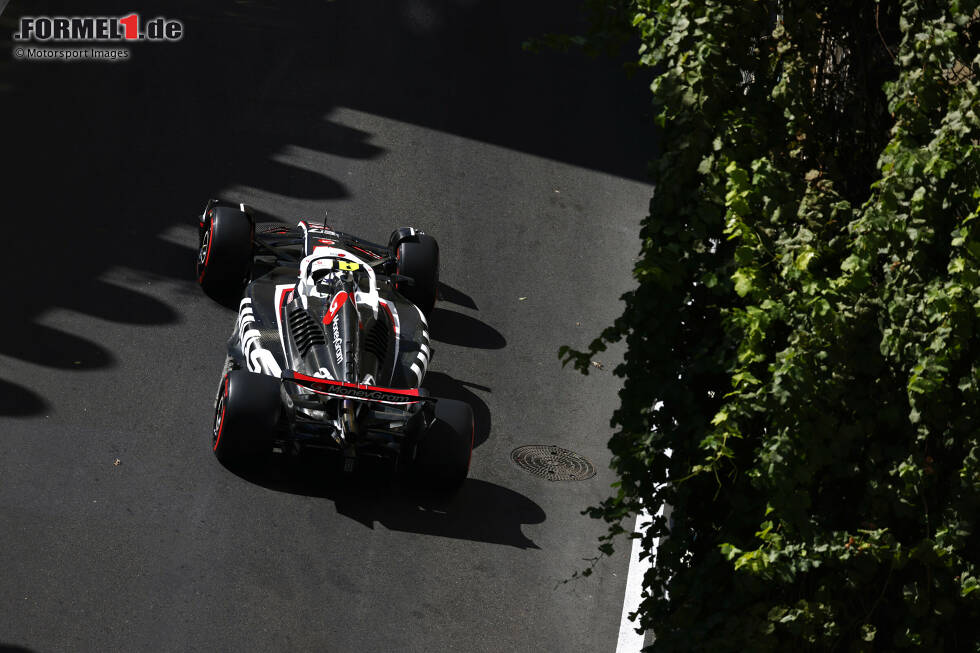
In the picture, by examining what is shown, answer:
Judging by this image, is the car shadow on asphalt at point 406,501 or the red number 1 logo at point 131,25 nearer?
the car shadow on asphalt at point 406,501

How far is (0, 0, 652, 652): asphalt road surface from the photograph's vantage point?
30.5 feet

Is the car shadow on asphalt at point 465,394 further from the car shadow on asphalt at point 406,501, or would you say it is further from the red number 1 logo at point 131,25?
the red number 1 logo at point 131,25

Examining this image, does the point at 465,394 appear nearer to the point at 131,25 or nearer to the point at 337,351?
the point at 337,351

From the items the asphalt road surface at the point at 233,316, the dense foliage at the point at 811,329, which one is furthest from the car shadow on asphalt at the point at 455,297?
the dense foliage at the point at 811,329

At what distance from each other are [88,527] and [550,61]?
12.0 meters

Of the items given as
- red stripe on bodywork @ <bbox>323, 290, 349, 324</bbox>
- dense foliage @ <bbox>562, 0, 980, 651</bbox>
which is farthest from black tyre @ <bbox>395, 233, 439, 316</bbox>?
dense foliage @ <bbox>562, 0, 980, 651</bbox>

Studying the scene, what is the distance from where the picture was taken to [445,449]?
10.3 meters

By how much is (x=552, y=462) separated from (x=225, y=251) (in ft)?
12.3

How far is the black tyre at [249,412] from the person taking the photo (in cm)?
991

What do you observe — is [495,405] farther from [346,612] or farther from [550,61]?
[550,61]

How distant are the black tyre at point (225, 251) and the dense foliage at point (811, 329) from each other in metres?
6.56

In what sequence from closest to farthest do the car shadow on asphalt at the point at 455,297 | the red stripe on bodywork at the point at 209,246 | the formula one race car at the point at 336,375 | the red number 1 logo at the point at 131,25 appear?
the formula one race car at the point at 336,375 < the red stripe on bodywork at the point at 209,246 < the car shadow on asphalt at the point at 455,297 < the red number 1 logo at the point at 131,25

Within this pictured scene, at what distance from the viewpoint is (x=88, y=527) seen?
376 inches

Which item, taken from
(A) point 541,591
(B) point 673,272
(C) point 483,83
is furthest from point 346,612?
(C) point 483,83
